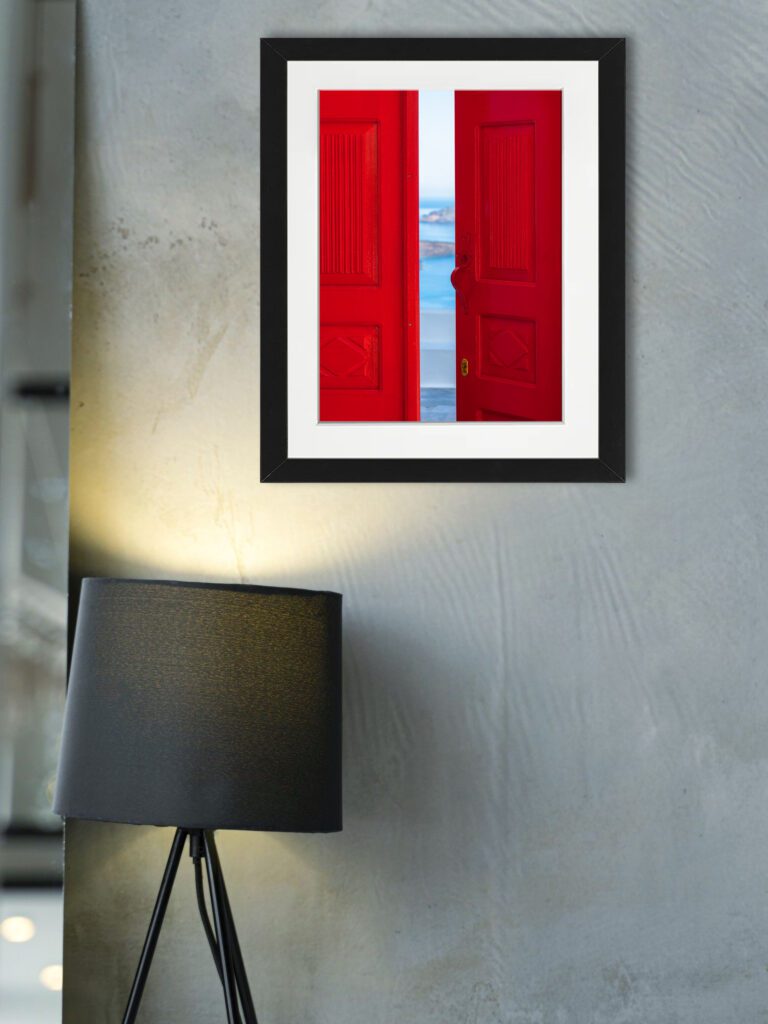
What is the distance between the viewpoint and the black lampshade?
5.12ft

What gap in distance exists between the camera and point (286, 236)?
203 cm

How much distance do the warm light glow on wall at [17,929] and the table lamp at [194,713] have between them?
1.16ft

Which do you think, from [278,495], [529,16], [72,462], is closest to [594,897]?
[278,495]

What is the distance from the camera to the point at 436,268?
79.9 inches

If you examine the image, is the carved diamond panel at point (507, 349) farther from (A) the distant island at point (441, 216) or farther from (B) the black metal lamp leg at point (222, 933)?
(B) the black metal lamp leg at point (222, 933)

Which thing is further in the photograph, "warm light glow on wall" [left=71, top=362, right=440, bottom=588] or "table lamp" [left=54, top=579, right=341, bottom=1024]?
"warm light glow on wall" [left=71, top=362, right=440, bottom=588]

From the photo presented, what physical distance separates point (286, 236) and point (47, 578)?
0.77 metres

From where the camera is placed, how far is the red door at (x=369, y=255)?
6.63ft

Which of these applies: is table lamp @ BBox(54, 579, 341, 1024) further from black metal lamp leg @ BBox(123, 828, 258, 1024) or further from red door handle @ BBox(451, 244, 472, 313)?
red door handle @ BBox(451, 244, 472, 313)

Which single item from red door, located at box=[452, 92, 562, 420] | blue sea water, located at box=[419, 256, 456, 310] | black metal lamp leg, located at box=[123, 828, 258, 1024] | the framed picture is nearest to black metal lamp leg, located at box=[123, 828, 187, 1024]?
black metal lamp leg, located at box=[123, 828, 258, 1024]

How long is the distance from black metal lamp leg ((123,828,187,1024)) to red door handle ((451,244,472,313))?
1.07 metres

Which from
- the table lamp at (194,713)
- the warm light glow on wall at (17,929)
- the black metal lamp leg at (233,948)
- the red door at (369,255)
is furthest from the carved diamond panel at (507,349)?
the warm light glow on wall at (17,929)

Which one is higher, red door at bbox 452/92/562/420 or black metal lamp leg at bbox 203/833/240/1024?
red door at bbox 452/92/562/420

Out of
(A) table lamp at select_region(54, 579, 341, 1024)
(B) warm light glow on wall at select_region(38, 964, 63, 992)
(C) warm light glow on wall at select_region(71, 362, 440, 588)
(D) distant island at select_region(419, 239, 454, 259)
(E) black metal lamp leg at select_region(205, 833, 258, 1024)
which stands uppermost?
(D) distant island at select_region(419, 239, 454, 259)
